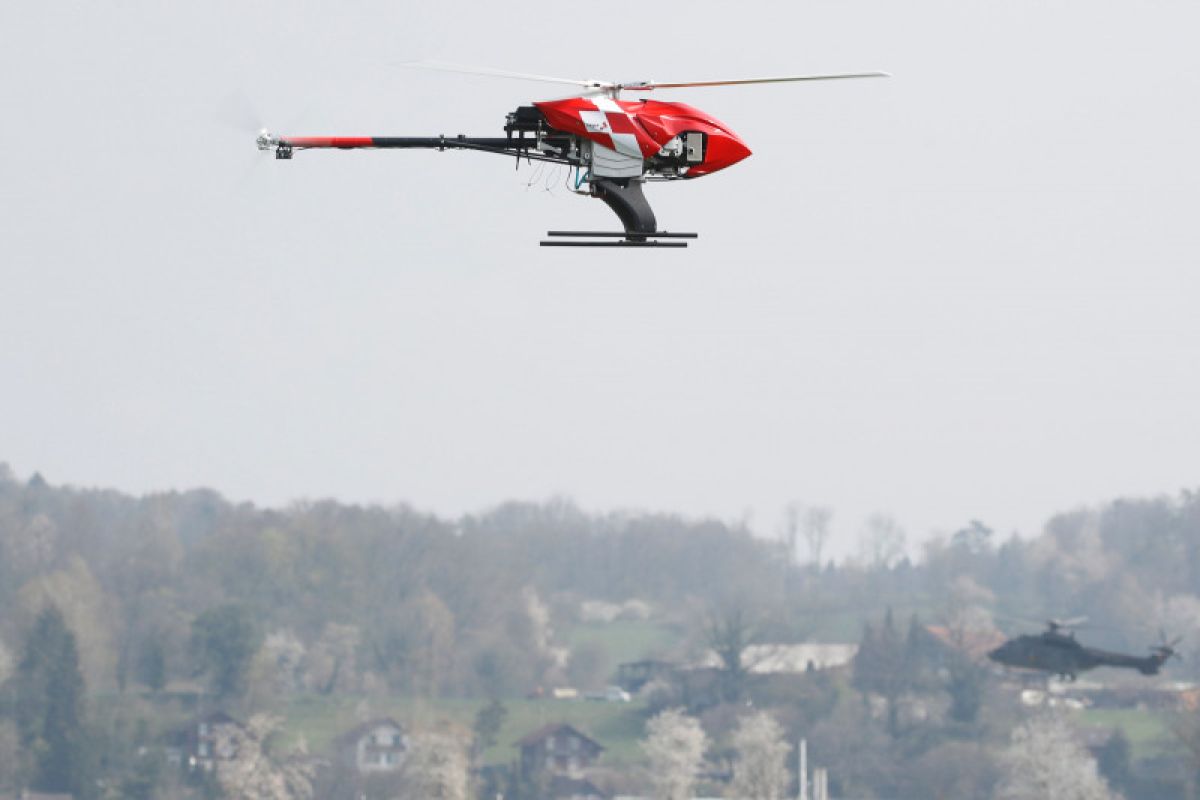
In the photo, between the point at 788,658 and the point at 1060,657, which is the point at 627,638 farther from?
the point at 1060,657

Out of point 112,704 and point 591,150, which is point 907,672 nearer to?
point 112,704

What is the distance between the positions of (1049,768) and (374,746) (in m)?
23.1

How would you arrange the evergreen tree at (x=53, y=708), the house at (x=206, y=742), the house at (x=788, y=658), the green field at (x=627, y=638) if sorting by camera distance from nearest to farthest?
1. the evergreen tree at (x=53, y=708)
2. the house at (x=206, y=742)
3. the house at (x=788, y=658)
4. the green field at (x=627, y=638)

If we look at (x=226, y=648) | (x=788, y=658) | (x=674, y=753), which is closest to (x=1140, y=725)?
(x=788, y=658)

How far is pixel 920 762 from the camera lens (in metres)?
72.0

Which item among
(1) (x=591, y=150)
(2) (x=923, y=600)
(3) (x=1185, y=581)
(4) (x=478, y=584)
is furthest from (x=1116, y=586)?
(1) (x=591, y=150)

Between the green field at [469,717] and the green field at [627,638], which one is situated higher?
the green field at [627,638]

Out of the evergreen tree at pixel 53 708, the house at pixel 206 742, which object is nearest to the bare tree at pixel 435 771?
the house at pixel 206 742

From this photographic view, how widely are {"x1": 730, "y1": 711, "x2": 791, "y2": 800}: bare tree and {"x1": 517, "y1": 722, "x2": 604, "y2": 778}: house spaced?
205 inches

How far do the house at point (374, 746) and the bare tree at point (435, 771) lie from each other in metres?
1.24

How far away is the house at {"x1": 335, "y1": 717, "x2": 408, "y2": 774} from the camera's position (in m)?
69.2

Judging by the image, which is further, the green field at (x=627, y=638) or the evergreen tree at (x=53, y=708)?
the green field at (x=627, y=638)

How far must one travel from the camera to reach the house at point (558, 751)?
72062 mm

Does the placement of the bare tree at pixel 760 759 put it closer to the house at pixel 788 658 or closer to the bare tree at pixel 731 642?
the bare tree at pixel 731 642
